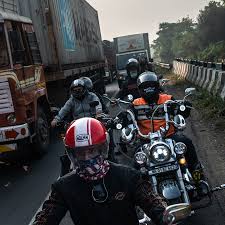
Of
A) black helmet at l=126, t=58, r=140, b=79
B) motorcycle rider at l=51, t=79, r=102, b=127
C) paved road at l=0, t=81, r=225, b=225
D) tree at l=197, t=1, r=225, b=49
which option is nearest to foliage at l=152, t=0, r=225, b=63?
tree at l=197, t=1, r=225, b=49

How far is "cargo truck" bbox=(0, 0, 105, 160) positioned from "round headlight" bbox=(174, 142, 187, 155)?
177 inches

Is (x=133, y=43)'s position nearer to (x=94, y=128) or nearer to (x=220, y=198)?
(x=220, y=198)

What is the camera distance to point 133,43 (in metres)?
37.0

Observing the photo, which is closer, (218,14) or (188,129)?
(188,129)

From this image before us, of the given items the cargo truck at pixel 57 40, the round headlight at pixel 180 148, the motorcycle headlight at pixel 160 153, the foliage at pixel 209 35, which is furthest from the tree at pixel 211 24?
the motorcycle headlight at pixel 160 153

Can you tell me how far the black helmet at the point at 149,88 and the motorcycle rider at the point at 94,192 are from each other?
11.6ft

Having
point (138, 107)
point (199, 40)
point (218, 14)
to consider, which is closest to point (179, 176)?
point (138, 107)

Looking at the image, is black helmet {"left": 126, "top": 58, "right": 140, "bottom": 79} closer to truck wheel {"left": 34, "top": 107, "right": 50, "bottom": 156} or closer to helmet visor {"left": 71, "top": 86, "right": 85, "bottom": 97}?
truck wheel {"left": 34, "top": 107, "right": 50, "bottom": 156}

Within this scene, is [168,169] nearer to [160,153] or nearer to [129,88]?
[160,153]

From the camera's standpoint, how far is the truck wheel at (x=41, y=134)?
10.4m

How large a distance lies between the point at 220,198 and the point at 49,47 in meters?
8.37

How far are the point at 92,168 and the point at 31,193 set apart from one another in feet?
17.5

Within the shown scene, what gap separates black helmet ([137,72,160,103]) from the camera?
6510 mm

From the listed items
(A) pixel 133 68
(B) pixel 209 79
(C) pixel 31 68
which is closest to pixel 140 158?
(C) pixel 31 68
